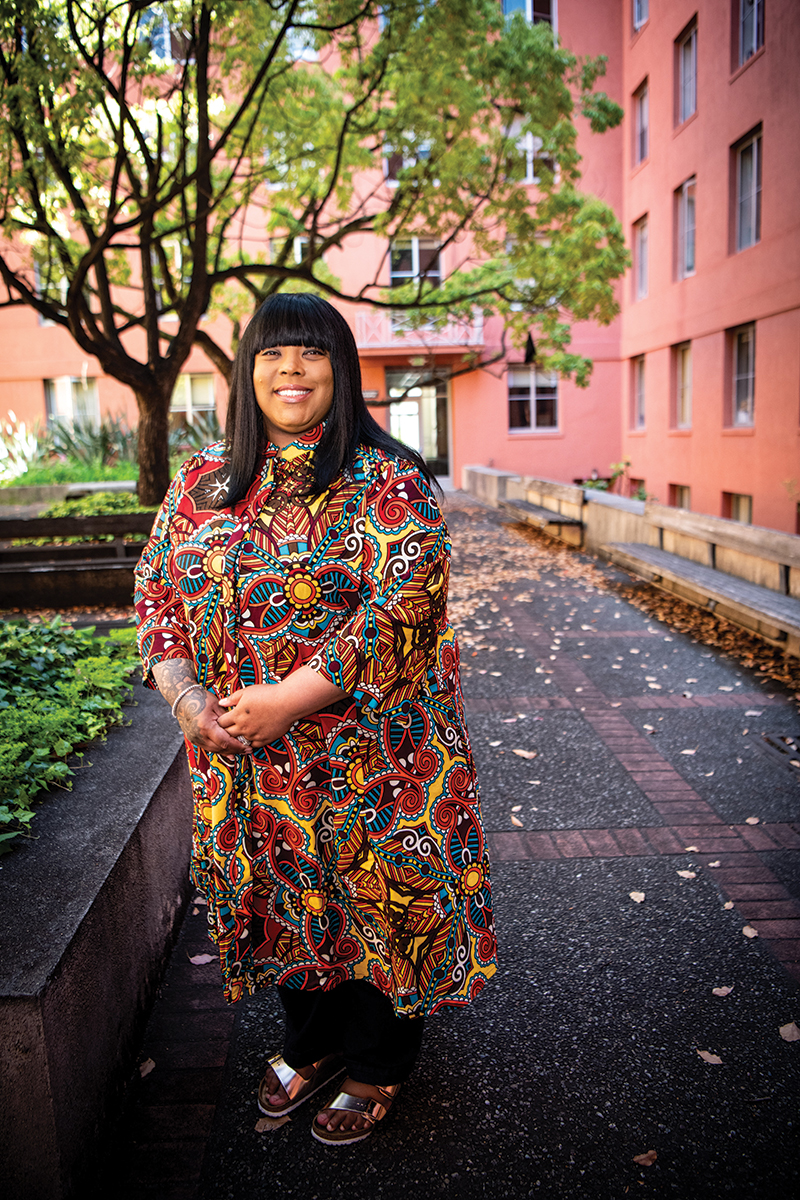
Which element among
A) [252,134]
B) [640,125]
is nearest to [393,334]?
[640,125]

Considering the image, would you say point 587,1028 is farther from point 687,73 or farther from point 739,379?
point 687,73

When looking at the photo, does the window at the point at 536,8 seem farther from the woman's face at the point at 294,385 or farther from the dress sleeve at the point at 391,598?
the dress sleeve at the point at 391,598

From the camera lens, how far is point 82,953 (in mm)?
2014

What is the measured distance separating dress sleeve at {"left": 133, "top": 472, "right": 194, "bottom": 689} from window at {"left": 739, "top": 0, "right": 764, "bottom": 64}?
1470 centimetres

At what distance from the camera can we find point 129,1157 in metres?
2.12

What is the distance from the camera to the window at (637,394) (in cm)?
1997

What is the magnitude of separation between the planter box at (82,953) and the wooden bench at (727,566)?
15.1ft

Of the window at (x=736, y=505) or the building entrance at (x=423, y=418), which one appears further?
the building entrance at (x=423, y=418)

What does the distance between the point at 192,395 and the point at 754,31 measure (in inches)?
667

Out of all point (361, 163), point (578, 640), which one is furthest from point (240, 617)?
point (361, 163)

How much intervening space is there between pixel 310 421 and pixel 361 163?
37.5 ft

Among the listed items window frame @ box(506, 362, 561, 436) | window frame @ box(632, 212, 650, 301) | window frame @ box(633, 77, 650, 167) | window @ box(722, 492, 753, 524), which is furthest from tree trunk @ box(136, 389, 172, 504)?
window frame @ box(506, 362, 561, 436)

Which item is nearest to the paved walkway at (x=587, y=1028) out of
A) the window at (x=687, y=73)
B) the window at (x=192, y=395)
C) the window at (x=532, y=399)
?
the window at (x=687, y=73)

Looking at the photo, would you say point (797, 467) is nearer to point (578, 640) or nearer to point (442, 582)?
point (578, 640)
